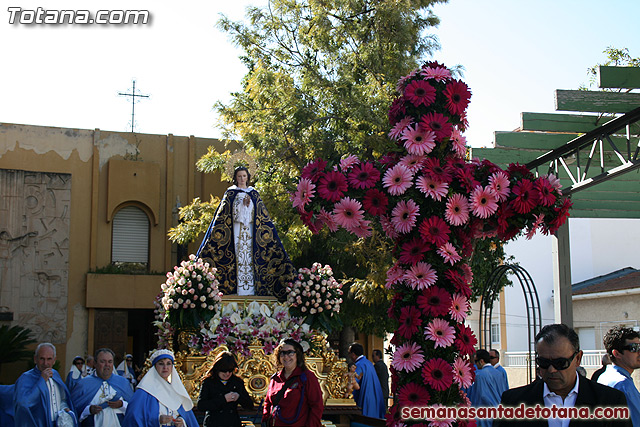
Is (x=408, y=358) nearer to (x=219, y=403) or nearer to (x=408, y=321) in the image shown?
(x=408, y=321)

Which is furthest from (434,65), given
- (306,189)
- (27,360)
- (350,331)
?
(27,360)

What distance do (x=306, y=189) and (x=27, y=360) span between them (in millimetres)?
17141

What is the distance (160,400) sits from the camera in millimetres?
7180

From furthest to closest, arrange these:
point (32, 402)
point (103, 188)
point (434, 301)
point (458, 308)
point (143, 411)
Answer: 1. point (103, 188)
2. point (32, 402)
3. point (143, 411)
4. point (458, 308)
5. point (434, 301)

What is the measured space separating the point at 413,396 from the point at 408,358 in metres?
0.27

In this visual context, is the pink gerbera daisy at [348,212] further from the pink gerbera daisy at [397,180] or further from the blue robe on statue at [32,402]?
the blue robe on statue at [32,402]

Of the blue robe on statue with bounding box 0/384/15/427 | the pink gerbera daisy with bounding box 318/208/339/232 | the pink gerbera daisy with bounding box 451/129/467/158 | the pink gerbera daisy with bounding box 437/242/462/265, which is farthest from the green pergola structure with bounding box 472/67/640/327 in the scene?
the blue robe on statue with bounding box 0/384/15/427

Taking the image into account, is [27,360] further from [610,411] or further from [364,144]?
[610,411]

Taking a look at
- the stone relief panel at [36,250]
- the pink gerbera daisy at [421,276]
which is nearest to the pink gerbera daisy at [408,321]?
the pink gerbera daisy at [421,276]

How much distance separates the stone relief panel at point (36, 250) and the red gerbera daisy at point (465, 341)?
A: 18.1 meters

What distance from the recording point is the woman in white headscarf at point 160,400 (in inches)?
279

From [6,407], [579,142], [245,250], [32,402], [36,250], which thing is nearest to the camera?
[32,402]

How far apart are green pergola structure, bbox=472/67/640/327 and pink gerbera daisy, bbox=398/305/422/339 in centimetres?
613

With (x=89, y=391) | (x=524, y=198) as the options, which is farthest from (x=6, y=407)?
(x=524, y=198)
